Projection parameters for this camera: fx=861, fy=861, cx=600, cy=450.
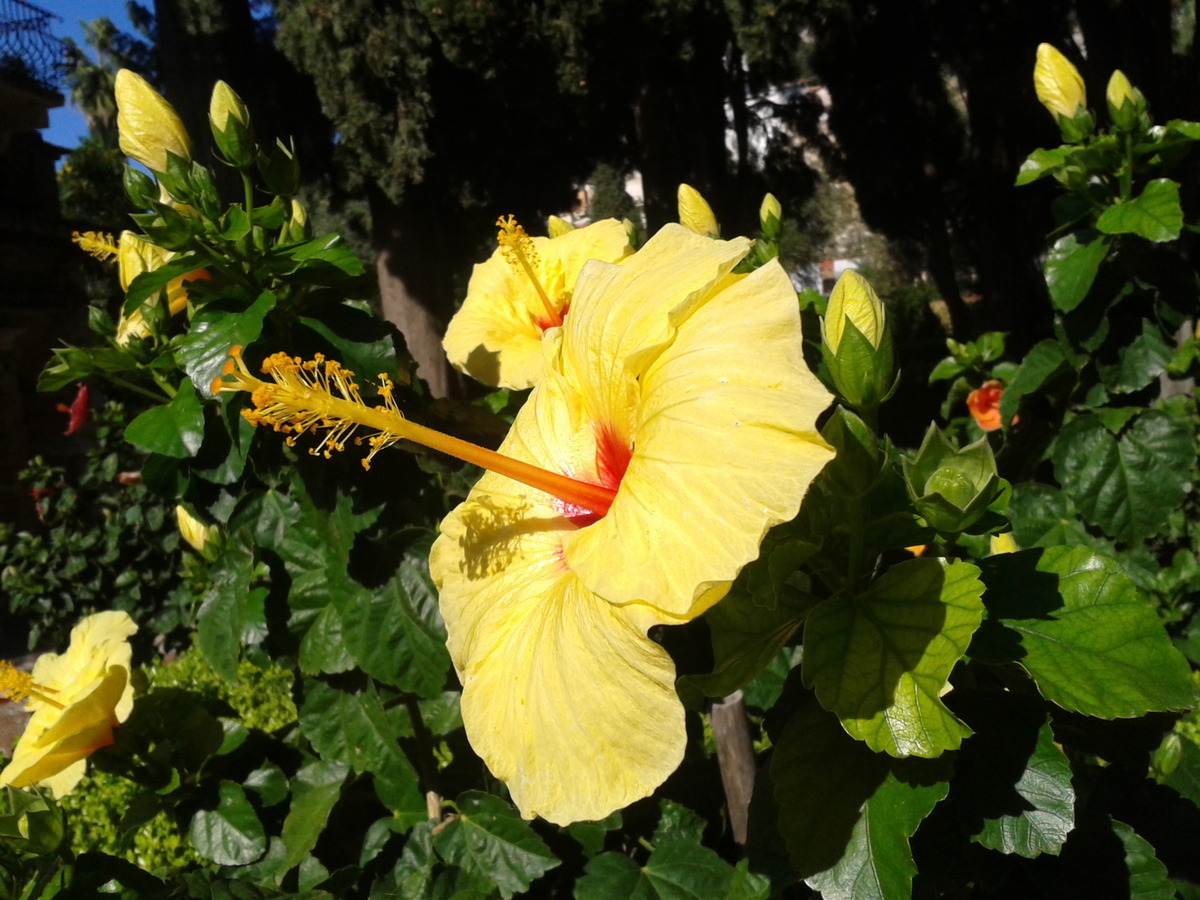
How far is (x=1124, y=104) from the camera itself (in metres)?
1.95

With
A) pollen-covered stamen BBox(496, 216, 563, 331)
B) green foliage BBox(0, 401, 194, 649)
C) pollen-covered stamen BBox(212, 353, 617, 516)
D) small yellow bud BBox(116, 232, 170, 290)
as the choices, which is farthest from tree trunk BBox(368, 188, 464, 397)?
pollen-covered stamen BBox(212, 353, 617, 516)

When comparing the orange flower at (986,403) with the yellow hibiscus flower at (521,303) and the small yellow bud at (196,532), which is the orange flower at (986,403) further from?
the small yellow bud at (196,532)

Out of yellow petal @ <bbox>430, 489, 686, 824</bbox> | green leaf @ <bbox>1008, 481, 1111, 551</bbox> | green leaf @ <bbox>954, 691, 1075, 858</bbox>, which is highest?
yellow petal @ <bbox>430, 489, 686, 824</bbox>

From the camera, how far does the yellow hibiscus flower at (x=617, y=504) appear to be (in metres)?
0.72

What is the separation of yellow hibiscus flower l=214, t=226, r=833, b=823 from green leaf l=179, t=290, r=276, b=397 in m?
0.27

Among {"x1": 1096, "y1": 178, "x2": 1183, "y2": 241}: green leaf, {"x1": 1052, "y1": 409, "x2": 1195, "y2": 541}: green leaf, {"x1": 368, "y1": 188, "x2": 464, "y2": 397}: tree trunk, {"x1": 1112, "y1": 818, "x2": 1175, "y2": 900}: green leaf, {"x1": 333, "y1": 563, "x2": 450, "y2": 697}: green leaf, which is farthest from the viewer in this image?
{"x1": 368, "y1": 188, "x2": 464, "y2": 397}: tree trunk

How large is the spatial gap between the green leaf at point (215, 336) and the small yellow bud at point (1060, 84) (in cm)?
183

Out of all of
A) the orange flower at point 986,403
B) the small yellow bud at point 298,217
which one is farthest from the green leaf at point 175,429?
the orange flower at point 986,403

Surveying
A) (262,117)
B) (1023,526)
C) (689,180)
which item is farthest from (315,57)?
(1023,526)

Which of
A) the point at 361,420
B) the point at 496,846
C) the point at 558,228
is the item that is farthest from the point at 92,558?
the point at 361,420

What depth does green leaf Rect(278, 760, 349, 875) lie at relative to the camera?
64.6 inches

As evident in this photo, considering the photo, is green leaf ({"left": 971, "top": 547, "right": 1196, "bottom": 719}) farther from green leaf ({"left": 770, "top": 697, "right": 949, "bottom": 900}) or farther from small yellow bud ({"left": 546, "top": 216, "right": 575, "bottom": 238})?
small yellow bud ({"left": 546, "top": 216, "right": 575, "bottom": 238})

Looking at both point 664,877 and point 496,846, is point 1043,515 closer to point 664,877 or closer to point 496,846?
point 664,877

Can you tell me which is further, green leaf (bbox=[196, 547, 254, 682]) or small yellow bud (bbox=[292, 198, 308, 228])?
green leaf (bbox=[196, 547, 254, 682])
